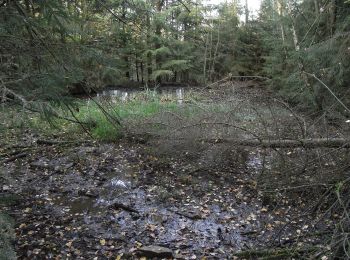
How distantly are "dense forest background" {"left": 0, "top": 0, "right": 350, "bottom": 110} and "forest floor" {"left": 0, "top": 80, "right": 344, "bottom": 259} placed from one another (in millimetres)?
1760

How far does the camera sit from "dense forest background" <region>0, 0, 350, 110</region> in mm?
4656

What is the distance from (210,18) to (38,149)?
18.4 meters

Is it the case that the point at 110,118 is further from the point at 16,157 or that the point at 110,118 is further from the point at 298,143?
the point at 298,143

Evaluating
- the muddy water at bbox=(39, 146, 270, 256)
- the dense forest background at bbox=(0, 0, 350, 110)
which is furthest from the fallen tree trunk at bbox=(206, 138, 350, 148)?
the dense forest background at bbox=(0, 0, 350, 110)

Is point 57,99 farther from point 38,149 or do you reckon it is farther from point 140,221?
point 38,149

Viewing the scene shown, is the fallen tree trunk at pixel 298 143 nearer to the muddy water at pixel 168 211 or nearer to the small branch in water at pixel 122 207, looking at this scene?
the muddy water at pixel 168 211

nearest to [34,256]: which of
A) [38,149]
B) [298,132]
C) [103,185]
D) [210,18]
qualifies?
[103,185]

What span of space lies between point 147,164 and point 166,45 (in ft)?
59.4

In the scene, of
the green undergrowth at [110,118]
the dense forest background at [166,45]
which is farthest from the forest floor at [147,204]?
the dense forest background at [166,45]

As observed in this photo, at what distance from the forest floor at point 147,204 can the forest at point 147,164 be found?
0.08 ft

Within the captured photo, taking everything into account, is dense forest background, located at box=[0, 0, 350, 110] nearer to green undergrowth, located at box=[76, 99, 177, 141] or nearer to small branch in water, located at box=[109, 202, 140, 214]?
green undergrowth, located at box=[76, 99, 177, 141]

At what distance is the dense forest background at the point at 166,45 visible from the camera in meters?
4.66

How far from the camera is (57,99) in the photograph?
14.8 ft

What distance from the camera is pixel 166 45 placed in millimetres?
24297
